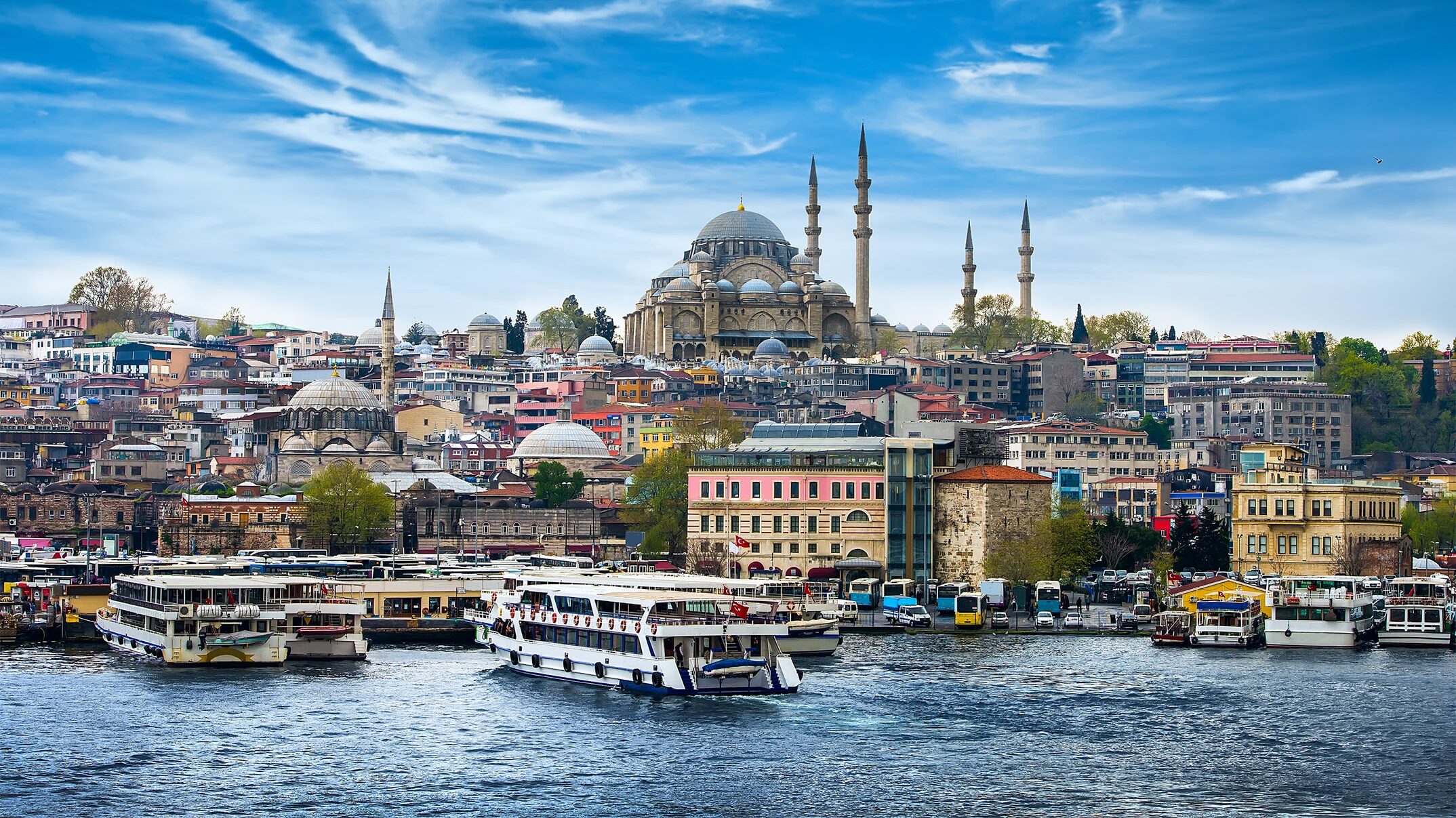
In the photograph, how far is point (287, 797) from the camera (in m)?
34.1

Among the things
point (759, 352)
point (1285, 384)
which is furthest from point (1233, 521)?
point (759, 352)

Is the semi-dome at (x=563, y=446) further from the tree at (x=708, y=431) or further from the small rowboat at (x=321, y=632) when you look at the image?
the small rowboat at (x=321, y=632)

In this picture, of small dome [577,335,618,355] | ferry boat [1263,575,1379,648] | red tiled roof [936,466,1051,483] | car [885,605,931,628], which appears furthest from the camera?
small dome [577,335,618,355]

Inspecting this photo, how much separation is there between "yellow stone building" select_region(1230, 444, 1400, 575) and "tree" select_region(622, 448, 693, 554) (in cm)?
1818

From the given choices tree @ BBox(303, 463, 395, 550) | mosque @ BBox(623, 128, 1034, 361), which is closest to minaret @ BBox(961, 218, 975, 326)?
mosque @ BBox(623, 128, 1034, 361)

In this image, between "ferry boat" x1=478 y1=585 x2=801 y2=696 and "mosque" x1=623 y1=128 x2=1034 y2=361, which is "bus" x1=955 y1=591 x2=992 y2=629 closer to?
"ferry boat" x1=478 y1=585 x2=801 y2=696

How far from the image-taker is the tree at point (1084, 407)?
132000 mm

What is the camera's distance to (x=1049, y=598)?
62.8m

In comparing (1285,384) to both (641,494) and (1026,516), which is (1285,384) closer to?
(641,494)

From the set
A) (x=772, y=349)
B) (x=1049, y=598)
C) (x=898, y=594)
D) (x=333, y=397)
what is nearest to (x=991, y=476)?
(x=898, y=594)

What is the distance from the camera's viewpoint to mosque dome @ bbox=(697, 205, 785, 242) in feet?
537

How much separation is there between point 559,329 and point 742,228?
667 inches

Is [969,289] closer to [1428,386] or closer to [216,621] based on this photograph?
[1428,386]

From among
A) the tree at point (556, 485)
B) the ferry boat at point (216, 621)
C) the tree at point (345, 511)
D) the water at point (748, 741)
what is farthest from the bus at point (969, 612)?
the tree at point (556, 485)
